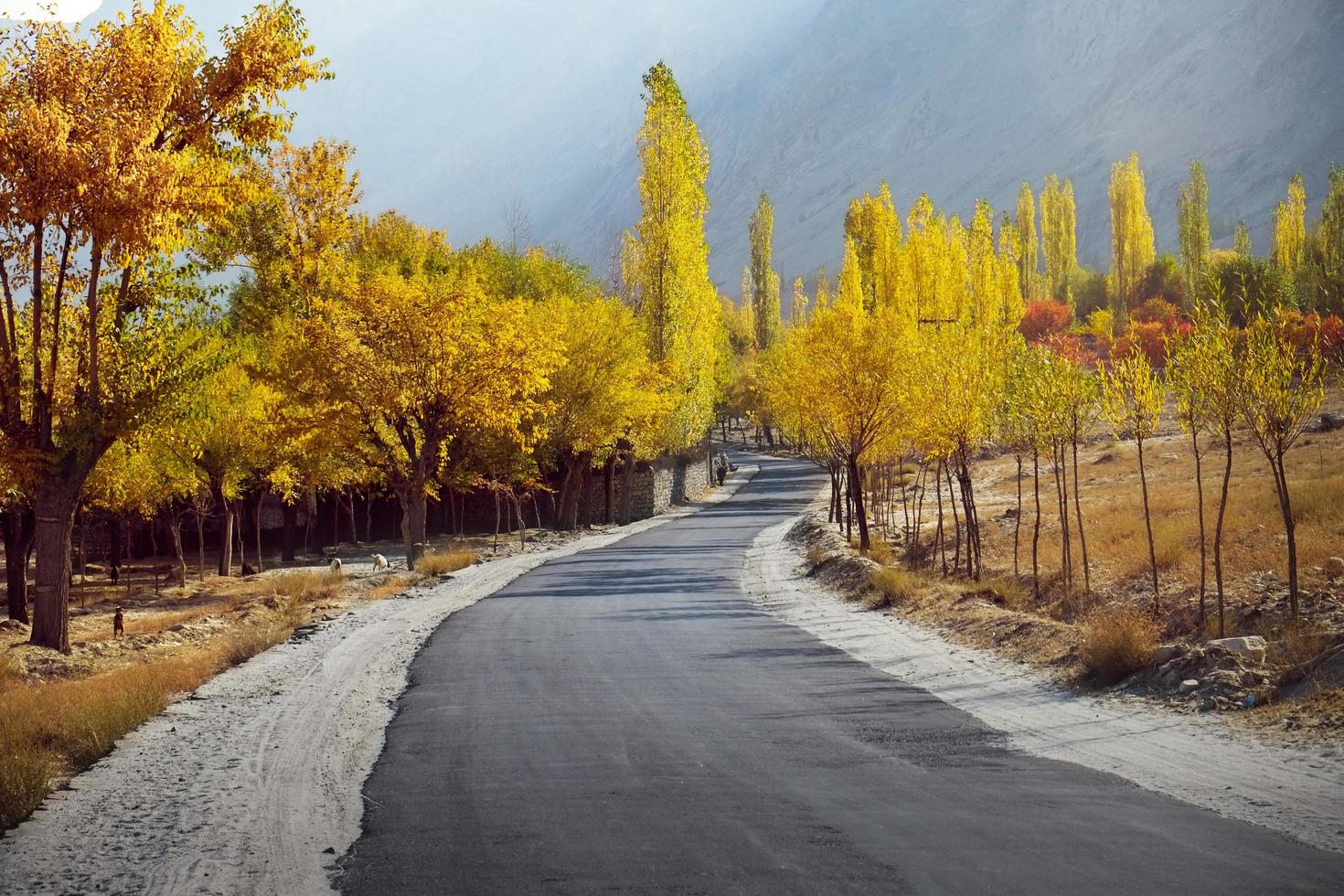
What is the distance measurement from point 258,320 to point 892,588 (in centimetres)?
2724

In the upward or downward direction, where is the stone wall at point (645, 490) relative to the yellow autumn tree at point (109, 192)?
downward

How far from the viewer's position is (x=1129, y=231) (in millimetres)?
101062

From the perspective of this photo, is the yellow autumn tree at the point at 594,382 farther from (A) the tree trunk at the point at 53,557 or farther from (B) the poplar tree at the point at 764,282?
(B) the poplar tree at the point at 764,282

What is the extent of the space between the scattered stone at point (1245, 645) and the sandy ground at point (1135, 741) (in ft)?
4.70

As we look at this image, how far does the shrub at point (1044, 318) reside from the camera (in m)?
94.9

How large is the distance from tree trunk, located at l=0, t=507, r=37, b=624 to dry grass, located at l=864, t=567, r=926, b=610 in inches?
773

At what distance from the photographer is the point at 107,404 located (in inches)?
757

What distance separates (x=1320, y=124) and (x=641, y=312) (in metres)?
169

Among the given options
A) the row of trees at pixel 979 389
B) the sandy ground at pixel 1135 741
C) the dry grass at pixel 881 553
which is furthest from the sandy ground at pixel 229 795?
the dry grass at pixel 881 553

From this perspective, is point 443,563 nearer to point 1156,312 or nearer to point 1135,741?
point 1135,741

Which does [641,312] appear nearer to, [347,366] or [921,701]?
[347,366]

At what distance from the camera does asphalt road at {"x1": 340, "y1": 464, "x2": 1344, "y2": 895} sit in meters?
7.27

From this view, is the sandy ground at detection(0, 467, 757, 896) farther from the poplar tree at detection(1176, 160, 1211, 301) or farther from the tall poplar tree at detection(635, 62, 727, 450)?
the poplar tree at detection(1176, 160, 1211, 301)

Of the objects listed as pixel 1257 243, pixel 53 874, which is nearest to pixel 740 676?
pixel 53 874
